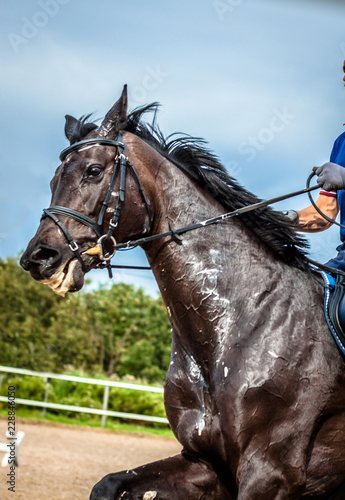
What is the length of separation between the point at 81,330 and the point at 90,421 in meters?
4.82

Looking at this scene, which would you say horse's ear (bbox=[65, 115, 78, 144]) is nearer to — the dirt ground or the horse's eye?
the horse's eye

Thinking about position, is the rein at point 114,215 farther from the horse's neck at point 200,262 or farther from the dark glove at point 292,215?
the dark glove at point 292,215

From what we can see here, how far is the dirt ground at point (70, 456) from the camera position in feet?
26.4

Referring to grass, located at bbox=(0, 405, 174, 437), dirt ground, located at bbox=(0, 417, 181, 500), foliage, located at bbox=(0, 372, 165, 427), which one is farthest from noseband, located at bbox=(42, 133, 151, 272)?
foliage, located at bbox=(0, 372, 165, 427)

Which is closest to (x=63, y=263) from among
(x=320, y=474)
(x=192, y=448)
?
(x=192, y=448)

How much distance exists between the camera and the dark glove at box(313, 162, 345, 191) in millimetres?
3561

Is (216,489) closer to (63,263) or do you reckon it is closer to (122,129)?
(63,263)

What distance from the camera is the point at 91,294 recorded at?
21.7 meters

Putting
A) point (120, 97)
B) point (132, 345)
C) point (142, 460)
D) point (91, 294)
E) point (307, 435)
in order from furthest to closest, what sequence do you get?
1. point (91, 294)
2. point (132, 345)
3. point (142, 460)
4. point (120, 97)
5. point (307, 435)

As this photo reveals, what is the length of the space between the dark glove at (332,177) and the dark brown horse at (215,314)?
0.38m

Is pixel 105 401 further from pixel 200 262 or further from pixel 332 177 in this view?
pixel 332 177

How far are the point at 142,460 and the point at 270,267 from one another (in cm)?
802

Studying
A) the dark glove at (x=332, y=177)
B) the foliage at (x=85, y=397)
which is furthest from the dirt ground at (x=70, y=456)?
the dark glove at (x=332, y=177)

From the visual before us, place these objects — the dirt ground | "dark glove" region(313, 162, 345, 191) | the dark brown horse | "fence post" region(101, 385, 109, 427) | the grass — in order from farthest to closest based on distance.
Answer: the grass < "fence post" region(101, 385, 109, 427) < the dirt ground < "dark glove" region(313, 162, 345, 191) < the dark brown horse
